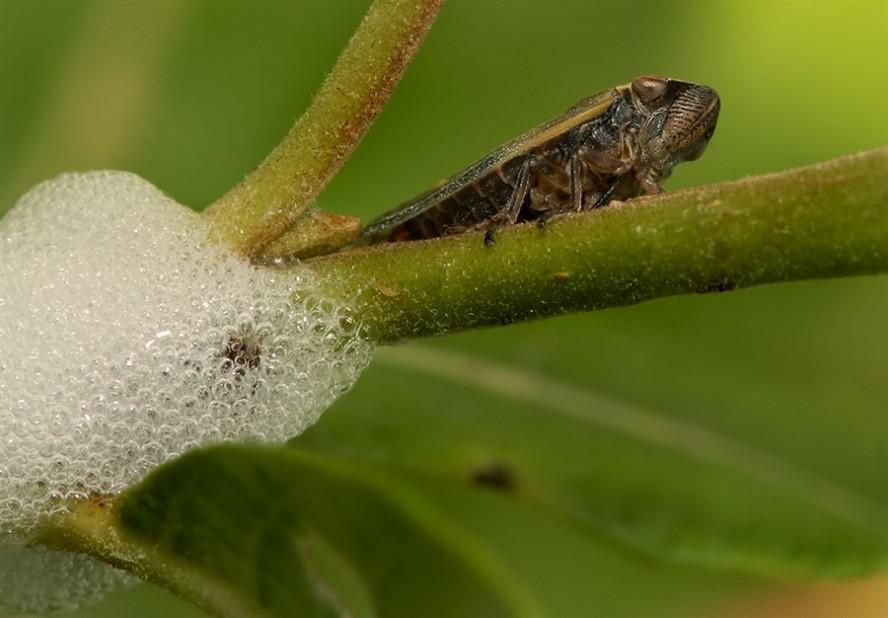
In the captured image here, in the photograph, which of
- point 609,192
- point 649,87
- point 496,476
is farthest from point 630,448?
point 649,87

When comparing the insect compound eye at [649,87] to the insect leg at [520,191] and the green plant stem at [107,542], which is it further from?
the green plant stem at [107,542]

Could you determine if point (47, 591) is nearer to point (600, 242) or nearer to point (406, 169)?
point (600, 242)

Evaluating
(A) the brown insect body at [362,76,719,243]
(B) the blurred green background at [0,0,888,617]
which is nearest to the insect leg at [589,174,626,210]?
(A) the brown insect body at [362,76,719,243]

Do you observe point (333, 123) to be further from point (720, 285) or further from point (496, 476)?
point (496, 476)

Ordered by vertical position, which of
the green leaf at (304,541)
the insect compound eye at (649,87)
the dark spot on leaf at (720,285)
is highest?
the insect compound eye at (649,87)

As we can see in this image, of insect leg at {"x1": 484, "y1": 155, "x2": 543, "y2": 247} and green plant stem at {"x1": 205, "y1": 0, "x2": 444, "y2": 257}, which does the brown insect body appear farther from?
green plant stem at {"x1": 205, "y1": 0, "x2": 444, "y2": 257}

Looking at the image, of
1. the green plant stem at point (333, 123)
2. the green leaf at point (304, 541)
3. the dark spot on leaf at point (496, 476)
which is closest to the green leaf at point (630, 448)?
the dark spot on leaf at point (496, 476)
